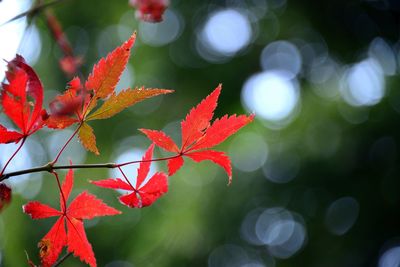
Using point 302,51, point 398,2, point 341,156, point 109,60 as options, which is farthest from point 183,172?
point 109,60

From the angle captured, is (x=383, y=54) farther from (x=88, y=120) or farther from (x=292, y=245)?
(x=88, y=120)

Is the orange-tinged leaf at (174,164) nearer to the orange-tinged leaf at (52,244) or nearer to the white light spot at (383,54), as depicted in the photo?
the orange-tinged leaf at (52,244)

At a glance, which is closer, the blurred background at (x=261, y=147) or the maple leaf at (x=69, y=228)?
the maple leaf at (x=69, y=228)

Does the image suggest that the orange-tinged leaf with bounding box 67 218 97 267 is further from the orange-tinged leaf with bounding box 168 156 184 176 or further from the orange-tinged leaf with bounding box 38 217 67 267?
the orange-tinged leaf with bounding box 168 156 184 176

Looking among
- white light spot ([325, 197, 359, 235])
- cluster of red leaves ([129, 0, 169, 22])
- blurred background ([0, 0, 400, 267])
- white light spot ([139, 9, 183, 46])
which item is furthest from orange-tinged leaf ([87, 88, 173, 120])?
white light spot ([139, 9, 183, 46])

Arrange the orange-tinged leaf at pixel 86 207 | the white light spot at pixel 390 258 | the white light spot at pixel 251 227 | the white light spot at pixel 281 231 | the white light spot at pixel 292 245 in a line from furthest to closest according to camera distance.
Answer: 1. the white light spot at pixel 251 227
2. the white light spot at pixel 281 231
3. the white light spot at pixel 292 245
4. the white light spot at pixel 390 258
5. the orange-tinged leaf at pixel 86 207

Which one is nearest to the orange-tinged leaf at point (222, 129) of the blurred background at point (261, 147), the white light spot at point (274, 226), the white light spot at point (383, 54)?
the blurred background at point (261, 147)
